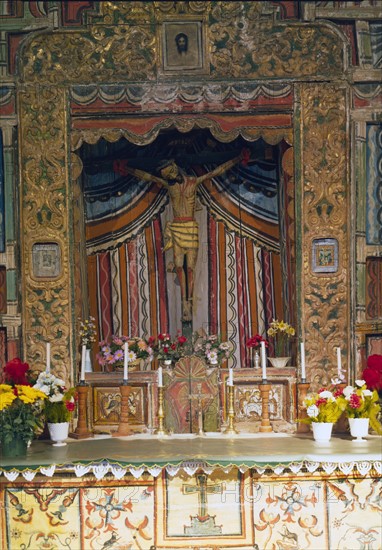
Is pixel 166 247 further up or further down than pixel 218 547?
further up

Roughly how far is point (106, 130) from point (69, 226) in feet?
2.94

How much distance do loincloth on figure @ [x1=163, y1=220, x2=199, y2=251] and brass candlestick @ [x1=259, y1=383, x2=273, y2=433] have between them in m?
1.58

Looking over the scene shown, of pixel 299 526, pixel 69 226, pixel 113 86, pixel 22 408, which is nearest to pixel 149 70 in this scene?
pixel 113 86

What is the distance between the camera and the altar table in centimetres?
999

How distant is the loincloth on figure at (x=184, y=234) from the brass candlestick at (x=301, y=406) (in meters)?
1.71

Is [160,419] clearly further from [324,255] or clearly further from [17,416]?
[324,255]

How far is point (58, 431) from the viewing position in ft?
35.6

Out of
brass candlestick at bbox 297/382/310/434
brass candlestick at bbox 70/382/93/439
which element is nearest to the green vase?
brass candlestick at bbox 70/382/93/439

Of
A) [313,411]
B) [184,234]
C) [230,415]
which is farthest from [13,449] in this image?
[184,234]

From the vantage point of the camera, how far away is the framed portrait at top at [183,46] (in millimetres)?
11461

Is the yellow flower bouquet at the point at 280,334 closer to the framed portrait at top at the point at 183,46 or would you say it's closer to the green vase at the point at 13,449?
the framed portrait at top at the point at 183,46

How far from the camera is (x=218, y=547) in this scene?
32.8ft

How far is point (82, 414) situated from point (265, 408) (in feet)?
5.14

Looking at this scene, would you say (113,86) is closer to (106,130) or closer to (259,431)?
(106,130)
